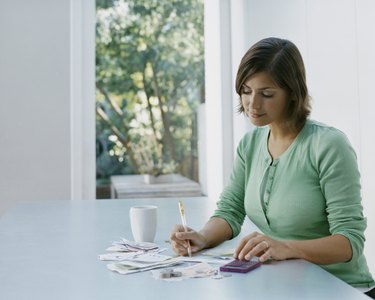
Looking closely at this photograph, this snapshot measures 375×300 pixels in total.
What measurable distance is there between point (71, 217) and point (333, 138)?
41.9 inches

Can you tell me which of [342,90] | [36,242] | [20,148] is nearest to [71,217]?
[36,242]

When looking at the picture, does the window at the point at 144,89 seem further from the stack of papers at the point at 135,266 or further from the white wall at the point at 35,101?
the stack of papers at the point at 135,266

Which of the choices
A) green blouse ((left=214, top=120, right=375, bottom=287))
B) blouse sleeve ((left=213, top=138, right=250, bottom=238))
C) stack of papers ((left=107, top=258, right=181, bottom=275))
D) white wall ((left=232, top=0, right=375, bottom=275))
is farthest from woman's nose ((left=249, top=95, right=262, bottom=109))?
white wall ((left=232, top=0, right=375, bottom=275))

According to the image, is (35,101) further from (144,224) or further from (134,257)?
(134,257)

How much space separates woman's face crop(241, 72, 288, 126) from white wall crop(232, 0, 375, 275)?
25.2 inches

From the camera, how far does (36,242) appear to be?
1590 mm

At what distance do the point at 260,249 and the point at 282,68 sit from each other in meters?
0.53

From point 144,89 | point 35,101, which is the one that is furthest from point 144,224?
point 144,89

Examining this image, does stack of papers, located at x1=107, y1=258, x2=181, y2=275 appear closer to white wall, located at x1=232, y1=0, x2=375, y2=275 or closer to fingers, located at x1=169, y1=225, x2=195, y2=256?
fingers, located at x1=169, y1=225, x2=195, y2=256

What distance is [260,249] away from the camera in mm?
1255

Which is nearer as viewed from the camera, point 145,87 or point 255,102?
point 255,102

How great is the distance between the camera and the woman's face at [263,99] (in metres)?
1.53

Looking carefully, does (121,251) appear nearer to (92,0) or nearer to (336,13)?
(336,13)

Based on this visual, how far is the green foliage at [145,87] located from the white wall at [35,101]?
297mm
